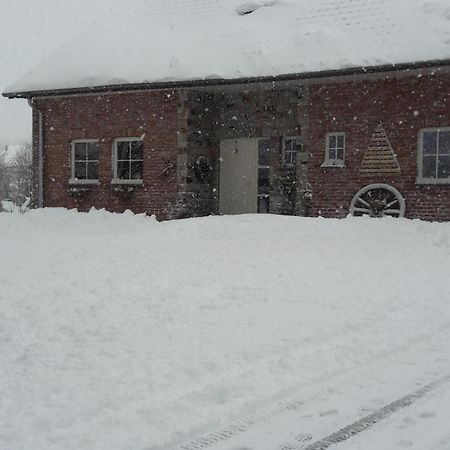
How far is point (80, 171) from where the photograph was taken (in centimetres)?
1823

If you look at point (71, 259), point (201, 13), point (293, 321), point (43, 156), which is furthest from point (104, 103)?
point (293, 321)

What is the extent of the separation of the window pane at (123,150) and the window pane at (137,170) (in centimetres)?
30

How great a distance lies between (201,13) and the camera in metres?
18.2

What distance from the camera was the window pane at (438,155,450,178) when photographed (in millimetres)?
14070

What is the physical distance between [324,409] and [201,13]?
15.9m

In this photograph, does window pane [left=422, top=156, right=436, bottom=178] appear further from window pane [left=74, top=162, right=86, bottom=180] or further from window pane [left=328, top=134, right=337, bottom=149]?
window pane [left=74, top=162, right=86, bottom=180]

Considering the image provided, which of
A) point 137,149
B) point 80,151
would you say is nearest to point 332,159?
point 137,149

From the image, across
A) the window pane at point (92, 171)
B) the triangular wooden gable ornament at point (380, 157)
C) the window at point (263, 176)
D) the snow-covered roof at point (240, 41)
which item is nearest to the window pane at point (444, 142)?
the triangular wooden gable ornament at point (380, 157)

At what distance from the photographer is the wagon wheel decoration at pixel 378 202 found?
14.3 metres

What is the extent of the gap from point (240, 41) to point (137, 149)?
3.77m

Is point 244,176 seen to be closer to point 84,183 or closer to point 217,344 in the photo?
point 84,183

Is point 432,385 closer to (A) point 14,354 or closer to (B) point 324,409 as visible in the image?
(B) point 324,409

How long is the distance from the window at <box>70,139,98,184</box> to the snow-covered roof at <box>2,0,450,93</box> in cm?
162

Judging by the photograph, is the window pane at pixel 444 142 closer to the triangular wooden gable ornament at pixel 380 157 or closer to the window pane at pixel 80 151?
the triangular wooden gable ornament at pixel 380 157
